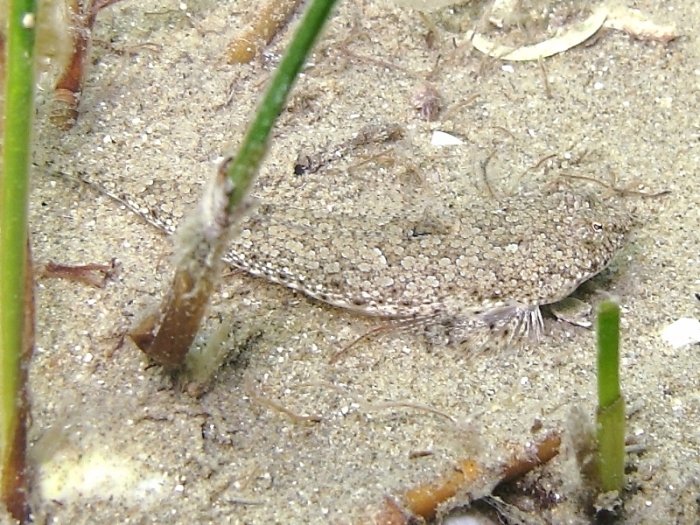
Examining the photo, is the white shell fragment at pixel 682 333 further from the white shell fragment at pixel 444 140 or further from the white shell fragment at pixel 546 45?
the white shell fragment at pixel 546 45

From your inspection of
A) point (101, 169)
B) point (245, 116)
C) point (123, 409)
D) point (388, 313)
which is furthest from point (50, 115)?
point (388, 313)

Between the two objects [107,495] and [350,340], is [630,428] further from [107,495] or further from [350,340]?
[107,495]

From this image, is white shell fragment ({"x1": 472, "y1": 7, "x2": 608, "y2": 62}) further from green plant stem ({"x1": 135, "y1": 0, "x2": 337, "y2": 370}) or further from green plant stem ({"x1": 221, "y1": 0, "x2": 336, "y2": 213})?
green plant stem ({"x1": 221, "y1": 0, "x2": 336, "y2": 213})

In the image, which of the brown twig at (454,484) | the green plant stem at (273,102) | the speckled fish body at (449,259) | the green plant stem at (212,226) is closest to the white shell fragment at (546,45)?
the speckled fish body at (449,259)

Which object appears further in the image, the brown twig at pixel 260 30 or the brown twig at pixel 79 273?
the brown twig at pixel 260 30

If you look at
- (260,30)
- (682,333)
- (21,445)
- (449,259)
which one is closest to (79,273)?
(21,445)

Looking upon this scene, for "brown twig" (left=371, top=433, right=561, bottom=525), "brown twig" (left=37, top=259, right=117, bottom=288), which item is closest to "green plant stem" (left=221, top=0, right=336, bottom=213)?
"brown twig" (left=371, top=433, right=561, bottom=525)
